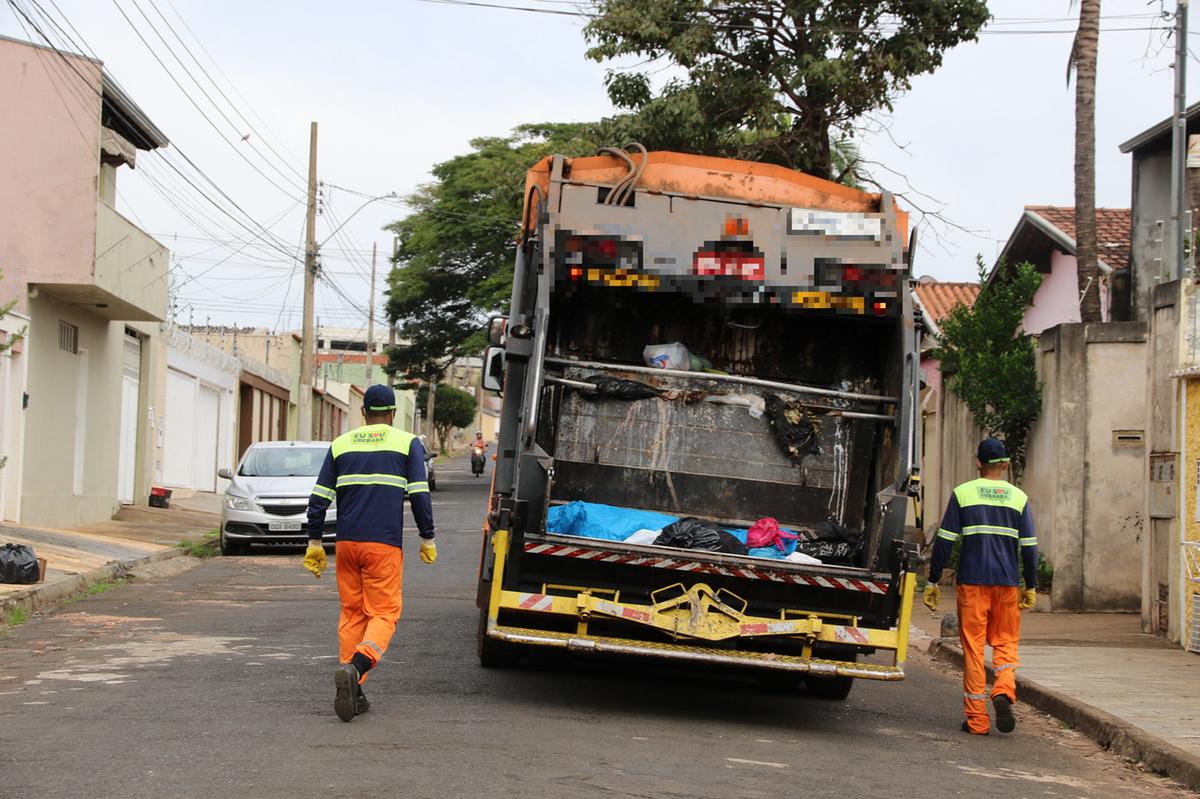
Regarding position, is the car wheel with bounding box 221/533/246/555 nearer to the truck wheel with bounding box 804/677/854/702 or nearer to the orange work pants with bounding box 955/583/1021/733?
the truck wheel with bounding box 804/677/854/702

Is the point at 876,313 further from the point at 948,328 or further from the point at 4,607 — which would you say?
the point at 948,328

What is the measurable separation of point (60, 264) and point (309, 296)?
12.0 m

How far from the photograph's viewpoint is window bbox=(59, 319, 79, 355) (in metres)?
21.4

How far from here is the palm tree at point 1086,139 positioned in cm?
1723

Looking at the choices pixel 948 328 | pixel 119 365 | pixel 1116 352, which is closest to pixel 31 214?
pixel 119 365

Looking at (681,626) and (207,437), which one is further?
(207,437)

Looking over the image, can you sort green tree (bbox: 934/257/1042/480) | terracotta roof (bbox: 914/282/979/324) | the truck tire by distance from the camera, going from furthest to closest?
terracotta roof (bbox: 914/282/979/324) < green tree (bbox: 934/257/1042/480) < the truck tire

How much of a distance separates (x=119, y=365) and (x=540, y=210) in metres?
17.6

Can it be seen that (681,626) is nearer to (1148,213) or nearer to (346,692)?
(346,692)

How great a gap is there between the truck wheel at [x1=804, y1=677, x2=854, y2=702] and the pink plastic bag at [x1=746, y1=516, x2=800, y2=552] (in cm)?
129

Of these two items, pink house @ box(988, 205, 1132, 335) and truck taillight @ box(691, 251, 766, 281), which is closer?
truck taillight @ box(691, 251, 766, 281)

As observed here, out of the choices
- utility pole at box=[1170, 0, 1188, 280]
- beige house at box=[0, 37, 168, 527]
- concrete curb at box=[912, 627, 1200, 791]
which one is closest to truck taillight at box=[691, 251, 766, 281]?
concrete curb at box=[912, 627, 1200, 791]

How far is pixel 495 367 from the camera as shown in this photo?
9672 mm

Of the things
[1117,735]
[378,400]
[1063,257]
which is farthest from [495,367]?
[1063,257]
